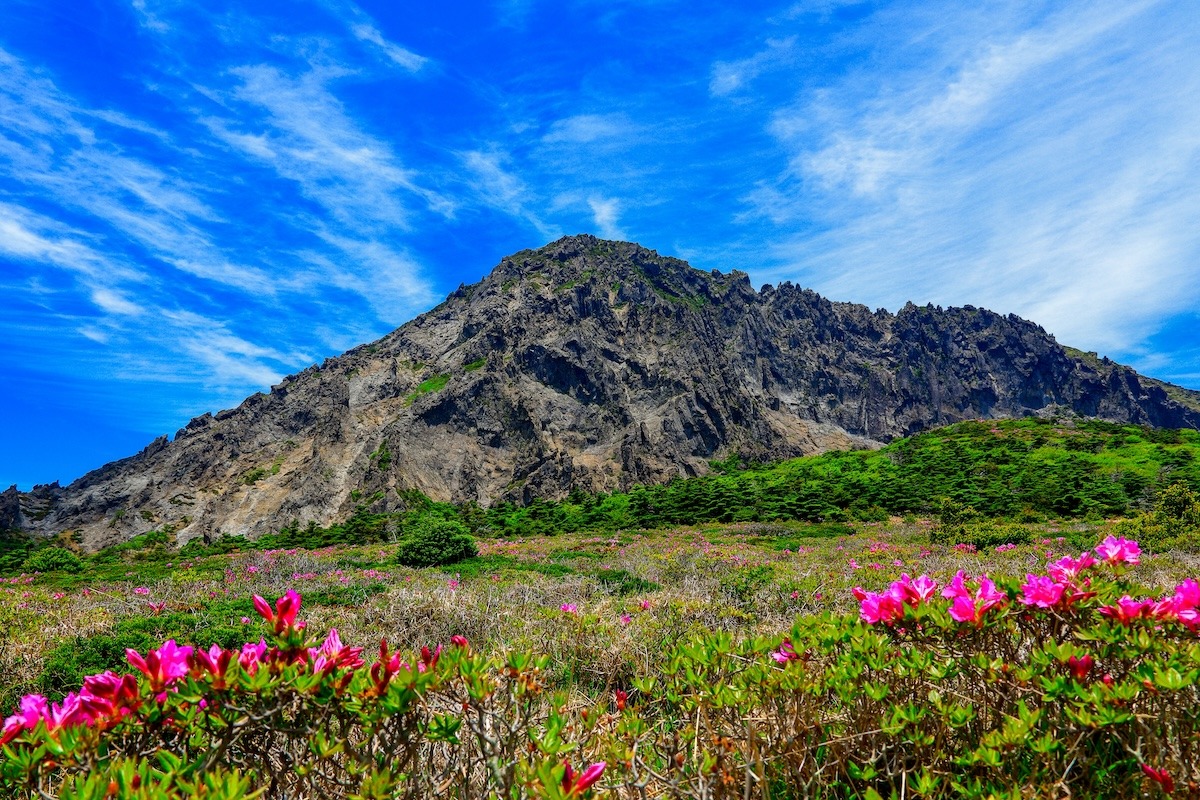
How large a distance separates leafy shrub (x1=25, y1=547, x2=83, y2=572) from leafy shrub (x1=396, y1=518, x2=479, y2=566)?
15373 mm

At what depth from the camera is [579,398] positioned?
74625mm

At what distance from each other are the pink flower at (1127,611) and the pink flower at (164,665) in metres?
3.16

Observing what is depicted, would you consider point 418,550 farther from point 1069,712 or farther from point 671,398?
point 671,398

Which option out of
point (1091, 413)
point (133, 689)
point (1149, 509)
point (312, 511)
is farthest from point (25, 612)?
point (1091, 413)

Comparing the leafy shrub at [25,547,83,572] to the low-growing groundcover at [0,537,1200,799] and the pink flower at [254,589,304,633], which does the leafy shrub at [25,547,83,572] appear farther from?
the pink flower at [254,589,304,633]

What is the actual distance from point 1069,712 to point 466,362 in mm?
79579

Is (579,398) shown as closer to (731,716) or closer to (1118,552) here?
(1118,552)

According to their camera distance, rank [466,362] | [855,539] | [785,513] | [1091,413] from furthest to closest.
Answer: [1091,413]
[466,362]
[785,513]
[855,539]

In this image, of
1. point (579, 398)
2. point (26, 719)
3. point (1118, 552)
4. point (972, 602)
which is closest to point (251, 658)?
point (26, 719)

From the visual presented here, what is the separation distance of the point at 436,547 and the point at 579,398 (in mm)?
58472

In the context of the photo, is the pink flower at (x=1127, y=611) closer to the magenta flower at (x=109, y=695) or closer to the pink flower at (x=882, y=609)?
the pink flower at (x=882, y=609)

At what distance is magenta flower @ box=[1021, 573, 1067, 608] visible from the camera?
219 cm

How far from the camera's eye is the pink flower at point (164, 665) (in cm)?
162

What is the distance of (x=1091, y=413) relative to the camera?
114m
